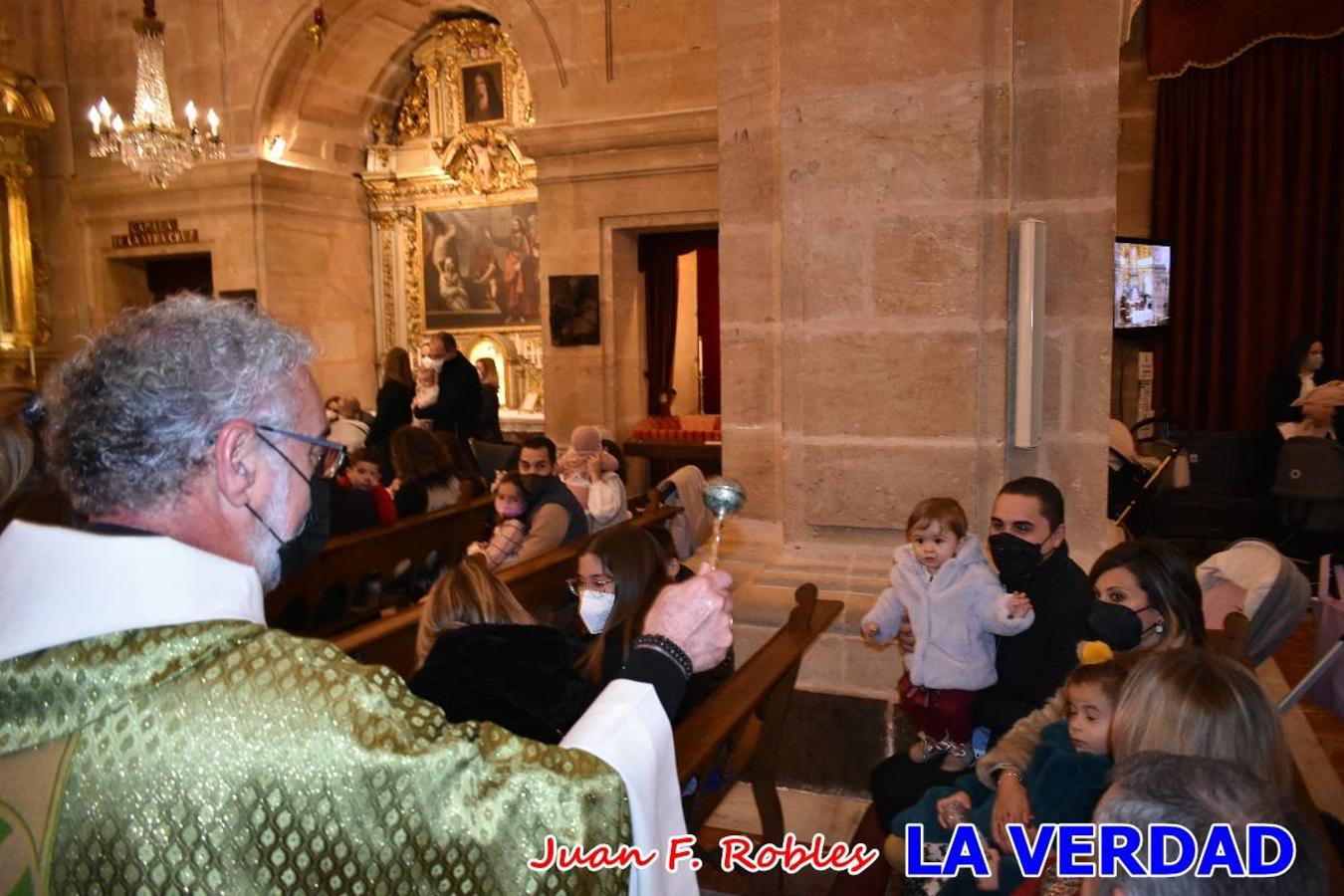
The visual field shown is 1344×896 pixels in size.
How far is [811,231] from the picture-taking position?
12.1 ft

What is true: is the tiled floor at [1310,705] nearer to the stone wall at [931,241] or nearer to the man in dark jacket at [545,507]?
the stone wall at [931,241]

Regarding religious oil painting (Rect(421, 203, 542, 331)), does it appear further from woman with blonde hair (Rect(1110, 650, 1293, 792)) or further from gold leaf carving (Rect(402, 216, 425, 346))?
woman with blonde hair (Rect(1110, 650, 1293, 792))

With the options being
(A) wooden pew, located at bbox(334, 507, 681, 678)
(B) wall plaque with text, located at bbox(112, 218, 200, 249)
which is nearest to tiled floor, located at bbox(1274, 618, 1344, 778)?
(A) wooden pew, located at bbox(334, 507, 681, 678)

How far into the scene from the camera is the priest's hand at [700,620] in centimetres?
163

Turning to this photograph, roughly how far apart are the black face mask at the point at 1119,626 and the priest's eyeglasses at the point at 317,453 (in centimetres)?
182

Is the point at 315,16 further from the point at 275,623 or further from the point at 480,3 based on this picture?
the point at 275,623

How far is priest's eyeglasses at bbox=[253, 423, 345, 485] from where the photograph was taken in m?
1.36

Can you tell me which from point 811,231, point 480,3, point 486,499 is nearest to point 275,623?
point 486,499

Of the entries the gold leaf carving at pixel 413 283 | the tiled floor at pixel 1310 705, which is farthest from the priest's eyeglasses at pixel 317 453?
the gold leaf carving at pixel 413 283

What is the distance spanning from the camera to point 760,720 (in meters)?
Result: 3.17

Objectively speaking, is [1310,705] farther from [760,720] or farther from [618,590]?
[618,590]

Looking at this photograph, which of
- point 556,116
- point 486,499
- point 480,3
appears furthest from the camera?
point 480,3

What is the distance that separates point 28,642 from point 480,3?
10006 mm

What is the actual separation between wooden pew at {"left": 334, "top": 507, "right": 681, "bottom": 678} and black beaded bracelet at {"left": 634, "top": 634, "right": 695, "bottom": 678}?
1.51 meters
